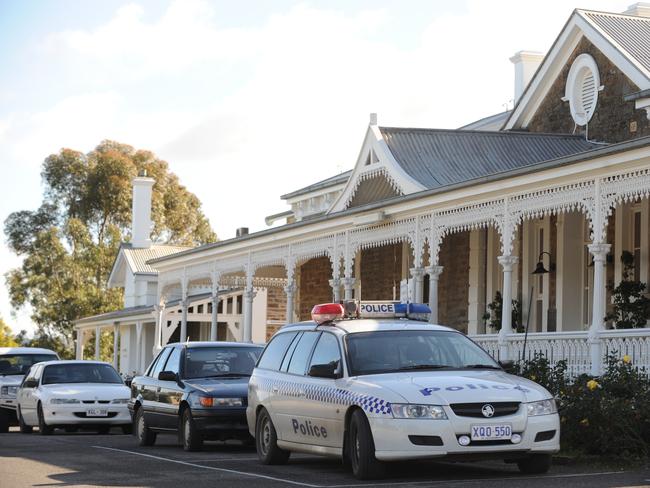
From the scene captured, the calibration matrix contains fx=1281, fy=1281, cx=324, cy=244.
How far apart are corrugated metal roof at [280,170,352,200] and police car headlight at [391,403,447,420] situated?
24.0m

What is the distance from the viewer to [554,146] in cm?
2625

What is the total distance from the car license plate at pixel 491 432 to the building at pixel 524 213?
21.4 ft

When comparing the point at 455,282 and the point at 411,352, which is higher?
the point at 455,282

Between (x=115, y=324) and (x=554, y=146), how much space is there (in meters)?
28.2

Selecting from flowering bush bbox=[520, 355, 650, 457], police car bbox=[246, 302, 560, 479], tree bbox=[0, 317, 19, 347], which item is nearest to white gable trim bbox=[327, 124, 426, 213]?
flowering bush bbox=[520, 355, 650, 457]

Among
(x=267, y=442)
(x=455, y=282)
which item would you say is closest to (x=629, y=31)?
(x=455, y=282)

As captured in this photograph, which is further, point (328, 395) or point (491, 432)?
point (328, 395)

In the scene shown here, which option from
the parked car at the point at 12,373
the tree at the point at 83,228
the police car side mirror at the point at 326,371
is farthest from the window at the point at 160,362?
the tree at the point at 83,228

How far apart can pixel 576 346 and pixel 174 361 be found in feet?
20.2

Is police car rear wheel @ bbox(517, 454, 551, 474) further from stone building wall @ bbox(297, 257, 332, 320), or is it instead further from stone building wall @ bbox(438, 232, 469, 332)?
stone building wall @ bbox(297, 257, 332, 320)

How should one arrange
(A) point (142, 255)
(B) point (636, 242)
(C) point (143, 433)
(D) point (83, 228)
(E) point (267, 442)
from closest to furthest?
(E) point (267, 442), (C) point (143, 433), (B) point (636, 242), (A) point (142, 255), (D) point (83, 228)

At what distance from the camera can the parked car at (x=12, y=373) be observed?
2550 centimetres

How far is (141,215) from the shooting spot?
5841cm

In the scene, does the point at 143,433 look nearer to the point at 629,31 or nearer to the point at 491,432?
the point at 491,432
